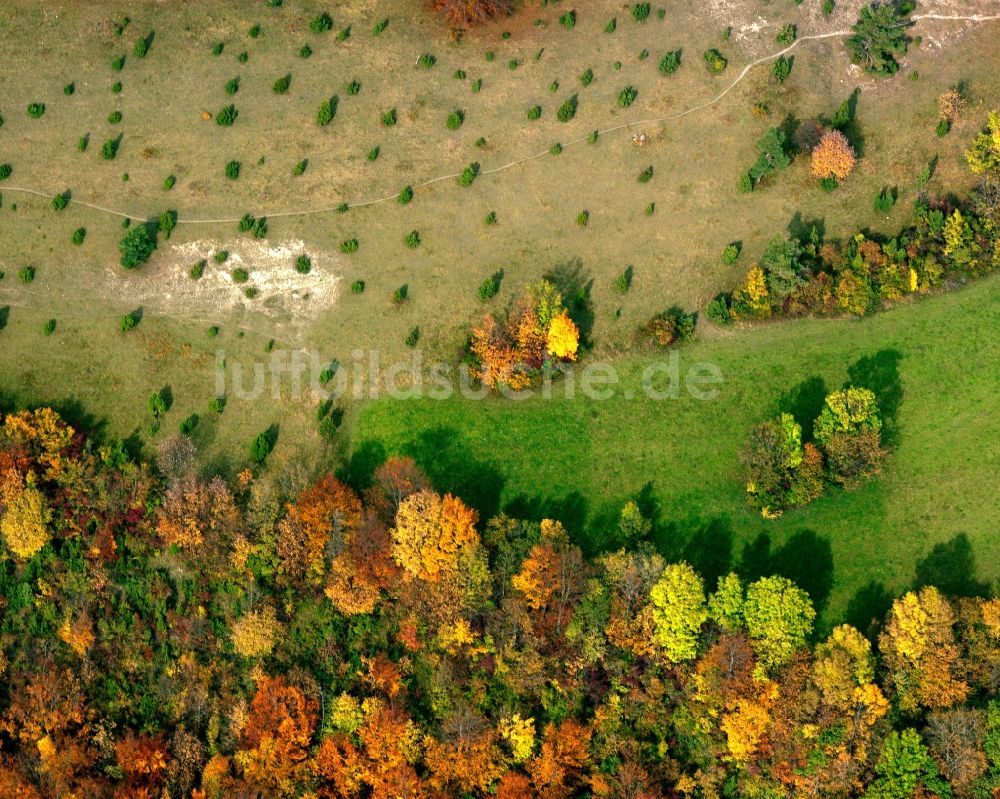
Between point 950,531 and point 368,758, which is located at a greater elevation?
point 950,531

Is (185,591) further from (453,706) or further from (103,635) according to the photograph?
(453,706)

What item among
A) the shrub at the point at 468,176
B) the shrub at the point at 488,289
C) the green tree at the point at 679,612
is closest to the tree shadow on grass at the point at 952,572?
the green tree at the point at 679,612

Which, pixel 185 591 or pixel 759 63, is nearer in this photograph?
pixel 185 591

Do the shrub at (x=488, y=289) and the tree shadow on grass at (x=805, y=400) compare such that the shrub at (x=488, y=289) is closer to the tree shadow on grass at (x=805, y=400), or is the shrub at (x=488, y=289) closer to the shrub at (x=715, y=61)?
the tree shadow on grass at (x=805, y=400)

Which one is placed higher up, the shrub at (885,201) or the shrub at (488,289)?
the shrub at (885,201)

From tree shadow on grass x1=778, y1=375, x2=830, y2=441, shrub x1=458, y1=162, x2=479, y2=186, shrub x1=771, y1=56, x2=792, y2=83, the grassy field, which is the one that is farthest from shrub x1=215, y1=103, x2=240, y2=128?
tree shadow on grass x1=778, y1=375, x2=830, y2=441

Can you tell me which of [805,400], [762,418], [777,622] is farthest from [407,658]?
[805,400]

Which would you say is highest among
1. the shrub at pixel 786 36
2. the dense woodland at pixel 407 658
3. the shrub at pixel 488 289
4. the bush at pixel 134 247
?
the shrub at pixel 786 36

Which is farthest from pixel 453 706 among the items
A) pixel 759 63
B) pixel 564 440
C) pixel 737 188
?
pixel 759 63
